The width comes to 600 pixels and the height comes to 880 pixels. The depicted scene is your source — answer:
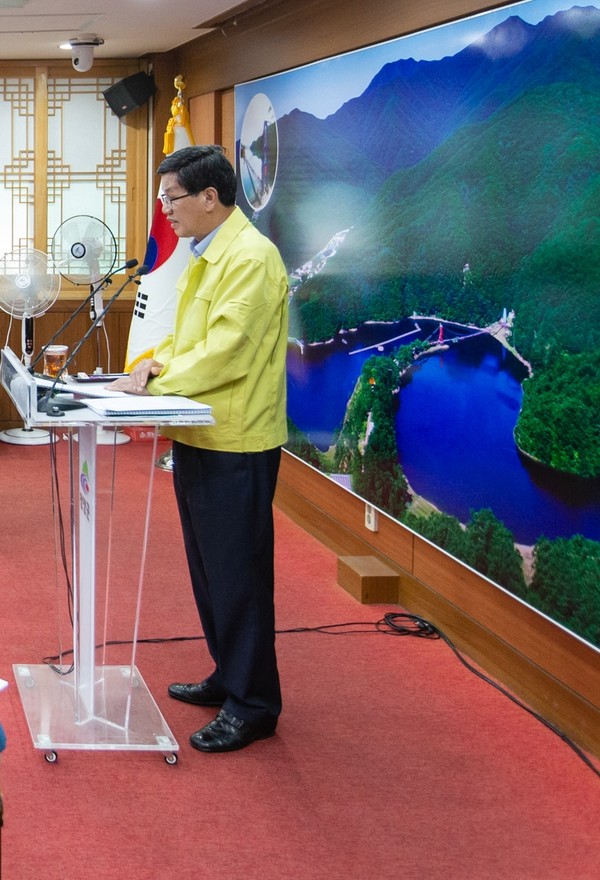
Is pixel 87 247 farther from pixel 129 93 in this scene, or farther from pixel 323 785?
pixel 323 785

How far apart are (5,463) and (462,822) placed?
4.67 meters

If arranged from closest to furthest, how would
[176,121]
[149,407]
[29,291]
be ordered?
[149,407], [176,121], [29,291]

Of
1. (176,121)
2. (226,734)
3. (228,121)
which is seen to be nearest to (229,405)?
(226,734)

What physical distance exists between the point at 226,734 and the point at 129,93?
5.51 metres

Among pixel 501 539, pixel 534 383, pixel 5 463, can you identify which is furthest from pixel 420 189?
pixel 5 463

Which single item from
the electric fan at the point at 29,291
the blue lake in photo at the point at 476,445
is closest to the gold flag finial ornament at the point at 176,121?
the electric fan at the point at 29,291

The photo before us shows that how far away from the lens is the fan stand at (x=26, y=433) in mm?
7277

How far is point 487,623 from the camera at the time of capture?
12.1 ft

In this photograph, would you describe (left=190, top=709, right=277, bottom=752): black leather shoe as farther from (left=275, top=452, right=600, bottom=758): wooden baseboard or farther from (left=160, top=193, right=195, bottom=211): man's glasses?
(left=160, top=193, right=195, bottom=211): man's glasses

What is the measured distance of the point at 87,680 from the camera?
10.2ft

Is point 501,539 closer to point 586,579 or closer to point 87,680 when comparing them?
point 586,579

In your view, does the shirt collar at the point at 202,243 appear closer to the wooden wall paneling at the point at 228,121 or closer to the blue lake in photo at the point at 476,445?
the blue lake in photo at the point at 476,445

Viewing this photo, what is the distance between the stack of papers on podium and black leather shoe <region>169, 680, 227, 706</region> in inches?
39.8

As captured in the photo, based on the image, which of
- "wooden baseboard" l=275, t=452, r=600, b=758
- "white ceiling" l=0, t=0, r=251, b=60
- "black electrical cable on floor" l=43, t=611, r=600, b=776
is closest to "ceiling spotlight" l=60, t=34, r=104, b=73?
"white ceiling" l=0, t=0, r=251, b=60
